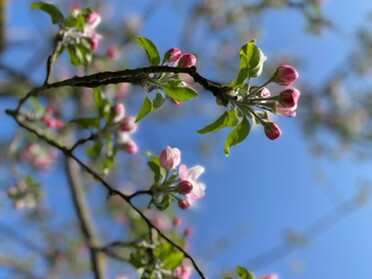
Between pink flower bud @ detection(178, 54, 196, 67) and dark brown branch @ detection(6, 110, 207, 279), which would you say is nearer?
pink flower bud @ detection(178, 54, 196, 67)

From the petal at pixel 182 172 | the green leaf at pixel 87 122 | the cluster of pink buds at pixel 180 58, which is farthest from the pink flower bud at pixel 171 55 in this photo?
the green leaf at pixel 87 122

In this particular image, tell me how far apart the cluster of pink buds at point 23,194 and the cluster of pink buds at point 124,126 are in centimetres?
58

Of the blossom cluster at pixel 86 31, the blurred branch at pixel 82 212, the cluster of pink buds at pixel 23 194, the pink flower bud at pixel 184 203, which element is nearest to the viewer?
the pink flower bud at pixel 184 203

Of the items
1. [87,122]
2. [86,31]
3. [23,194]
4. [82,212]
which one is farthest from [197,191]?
[82,212]

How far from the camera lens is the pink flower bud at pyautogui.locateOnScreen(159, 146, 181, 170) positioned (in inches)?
49.0

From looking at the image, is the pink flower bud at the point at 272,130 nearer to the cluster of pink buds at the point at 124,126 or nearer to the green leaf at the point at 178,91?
the green leaf at the point at 178,91

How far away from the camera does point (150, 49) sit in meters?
1.02

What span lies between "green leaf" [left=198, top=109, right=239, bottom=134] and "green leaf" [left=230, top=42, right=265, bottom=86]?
9 centimetres

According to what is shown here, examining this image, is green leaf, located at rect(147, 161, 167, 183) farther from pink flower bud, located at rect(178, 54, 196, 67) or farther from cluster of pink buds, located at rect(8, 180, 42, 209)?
cluster of pink buds, located at rect(8, 180, 42, 209)

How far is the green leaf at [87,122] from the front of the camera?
5.28 ft

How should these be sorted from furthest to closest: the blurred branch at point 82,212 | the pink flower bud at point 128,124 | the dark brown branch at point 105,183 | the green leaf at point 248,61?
the blurred branch at point 82,212, the pink flower bud at point 128,124, the dark brown branch at point 105,183, the green leaf at point 248,61

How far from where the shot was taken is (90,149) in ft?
5.42

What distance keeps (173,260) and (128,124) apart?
560 millimetres

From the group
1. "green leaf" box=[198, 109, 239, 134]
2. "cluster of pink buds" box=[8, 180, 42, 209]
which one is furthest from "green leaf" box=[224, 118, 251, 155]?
"cluster of pink buds" box=[8, 180, 42, 209]
